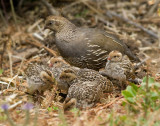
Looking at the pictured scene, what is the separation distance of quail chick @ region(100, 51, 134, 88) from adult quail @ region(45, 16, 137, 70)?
65 cm

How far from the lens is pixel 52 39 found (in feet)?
25.5

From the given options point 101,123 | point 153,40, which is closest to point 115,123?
point 101,123

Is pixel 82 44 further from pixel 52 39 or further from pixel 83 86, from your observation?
pixel 52 39

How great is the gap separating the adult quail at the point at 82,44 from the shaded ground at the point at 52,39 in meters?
0.87

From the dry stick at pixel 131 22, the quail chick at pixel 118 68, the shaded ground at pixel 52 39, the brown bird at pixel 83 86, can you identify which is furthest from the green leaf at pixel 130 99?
the dry stick at pixel 131 22

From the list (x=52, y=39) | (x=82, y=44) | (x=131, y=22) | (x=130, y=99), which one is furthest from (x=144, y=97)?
(x=131, y=22)

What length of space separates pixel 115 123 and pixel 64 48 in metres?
2.84

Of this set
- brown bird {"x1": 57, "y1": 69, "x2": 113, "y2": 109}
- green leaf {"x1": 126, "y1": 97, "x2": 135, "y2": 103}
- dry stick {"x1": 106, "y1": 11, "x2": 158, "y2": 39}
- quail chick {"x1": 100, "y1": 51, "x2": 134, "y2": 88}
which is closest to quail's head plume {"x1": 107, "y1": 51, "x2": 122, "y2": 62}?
quail chick {"x1": 100, "y1": 51, "x2": 134, "y2": 88}

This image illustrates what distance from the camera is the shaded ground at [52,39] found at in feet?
15.6

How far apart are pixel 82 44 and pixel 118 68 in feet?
3.38

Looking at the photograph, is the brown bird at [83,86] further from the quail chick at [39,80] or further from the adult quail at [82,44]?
the adult quail at [82,44]

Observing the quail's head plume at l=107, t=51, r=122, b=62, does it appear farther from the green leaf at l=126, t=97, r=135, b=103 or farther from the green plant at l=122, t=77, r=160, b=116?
the green leaf at l=126, t=97, r=135, b=103

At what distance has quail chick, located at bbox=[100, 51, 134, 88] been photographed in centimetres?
560

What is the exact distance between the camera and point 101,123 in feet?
13.1
